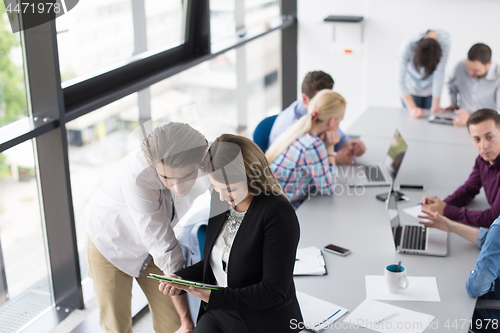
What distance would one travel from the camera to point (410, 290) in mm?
1879

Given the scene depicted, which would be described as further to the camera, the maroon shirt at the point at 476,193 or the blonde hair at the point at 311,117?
the blonde hair at the point at 311,117

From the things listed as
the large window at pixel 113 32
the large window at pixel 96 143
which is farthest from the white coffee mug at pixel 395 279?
the large window at pixel 113 32

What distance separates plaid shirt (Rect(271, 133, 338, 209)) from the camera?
2.60 m

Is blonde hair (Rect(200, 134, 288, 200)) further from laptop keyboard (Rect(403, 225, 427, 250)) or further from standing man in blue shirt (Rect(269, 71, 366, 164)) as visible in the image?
standing man in blue shirt (Rect(269, 71, 366, 164))

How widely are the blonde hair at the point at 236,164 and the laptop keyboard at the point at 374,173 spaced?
151 centimetres

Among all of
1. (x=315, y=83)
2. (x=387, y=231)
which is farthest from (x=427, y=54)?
(x=387, y=231)

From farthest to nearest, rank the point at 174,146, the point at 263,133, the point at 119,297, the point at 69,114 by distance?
the point at 263,133, the point at 69,114, the point at 119,297, the point at 174,146

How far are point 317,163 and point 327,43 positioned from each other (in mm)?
3275

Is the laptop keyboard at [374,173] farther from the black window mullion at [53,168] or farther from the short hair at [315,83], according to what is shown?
the black window mullion at [53,168]

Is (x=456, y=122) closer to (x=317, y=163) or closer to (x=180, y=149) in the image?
(x=317, y=163)

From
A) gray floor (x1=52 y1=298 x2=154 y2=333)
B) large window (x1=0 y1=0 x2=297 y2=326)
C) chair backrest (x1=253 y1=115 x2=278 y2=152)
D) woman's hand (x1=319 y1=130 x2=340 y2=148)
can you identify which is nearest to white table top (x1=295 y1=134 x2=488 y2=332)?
woman's hand (x1=319 y1=130 x2=340 y2=148)

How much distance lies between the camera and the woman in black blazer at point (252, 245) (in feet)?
4.97

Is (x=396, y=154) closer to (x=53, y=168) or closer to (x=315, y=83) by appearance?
(x=315, y=83)

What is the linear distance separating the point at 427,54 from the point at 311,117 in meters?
1.72
